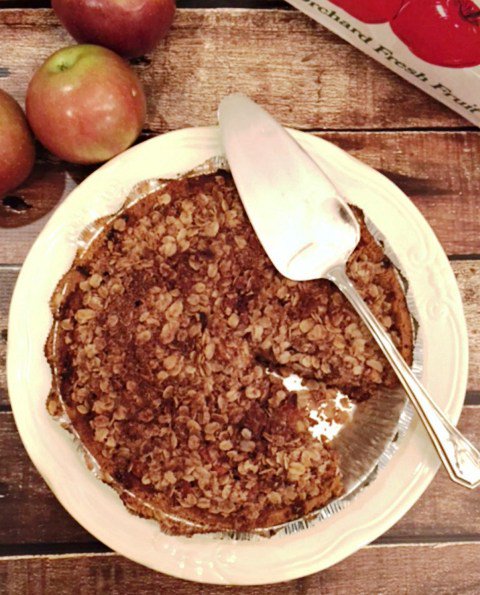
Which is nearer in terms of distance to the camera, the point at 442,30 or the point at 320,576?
the point at 442,30

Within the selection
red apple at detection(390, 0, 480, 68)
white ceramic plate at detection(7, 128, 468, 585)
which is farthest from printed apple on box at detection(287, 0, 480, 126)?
white ceramic plate at detection(7, 128, 468, 585)

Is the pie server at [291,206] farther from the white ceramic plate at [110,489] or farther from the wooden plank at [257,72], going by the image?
the wooden plank at [257,72]

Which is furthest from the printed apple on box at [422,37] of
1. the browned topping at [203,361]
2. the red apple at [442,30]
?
the browned topping at [203,361]

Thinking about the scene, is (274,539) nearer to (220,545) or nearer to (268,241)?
(220,545)

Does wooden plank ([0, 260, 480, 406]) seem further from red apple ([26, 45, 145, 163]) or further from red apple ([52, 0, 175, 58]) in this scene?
red apple ([52, 0, 175, 58])

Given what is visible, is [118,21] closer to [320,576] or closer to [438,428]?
[438,428]

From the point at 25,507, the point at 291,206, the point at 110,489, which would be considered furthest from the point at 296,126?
the point at 25,507
